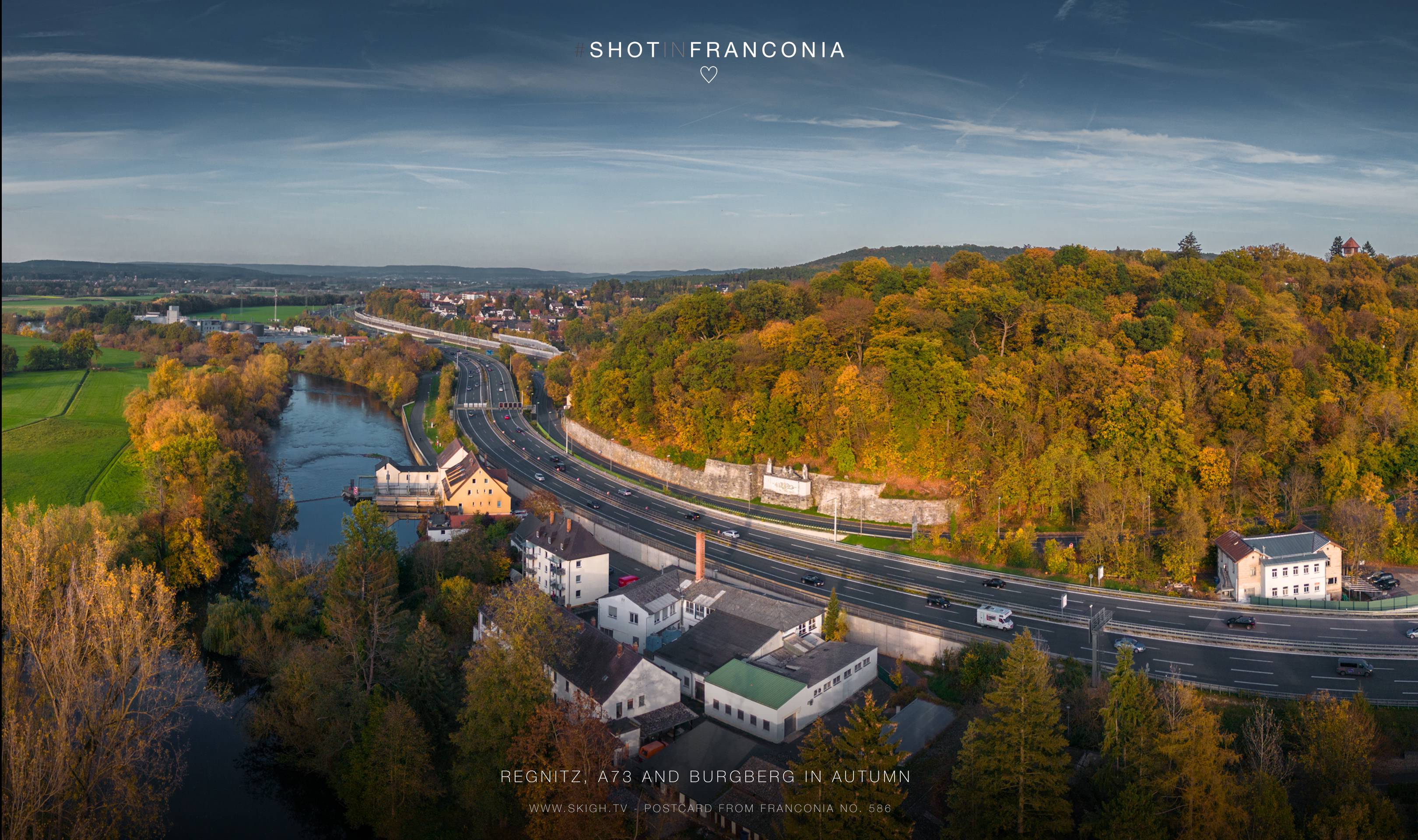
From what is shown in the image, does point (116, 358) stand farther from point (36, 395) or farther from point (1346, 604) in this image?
point (1346, 604)

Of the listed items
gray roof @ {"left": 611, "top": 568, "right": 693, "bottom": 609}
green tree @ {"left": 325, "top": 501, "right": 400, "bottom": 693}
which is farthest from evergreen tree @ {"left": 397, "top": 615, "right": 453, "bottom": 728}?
gray roof @ {"left": 611, "top": 568, "right": 693, "bottom": 609}

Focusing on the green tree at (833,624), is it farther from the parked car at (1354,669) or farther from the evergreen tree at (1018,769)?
the parked car at (1354,669)

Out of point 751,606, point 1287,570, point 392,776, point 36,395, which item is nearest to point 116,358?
point 36,395

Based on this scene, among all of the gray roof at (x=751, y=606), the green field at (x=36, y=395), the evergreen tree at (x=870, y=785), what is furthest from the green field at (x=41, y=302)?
the gray roof at (x=751, y=606)

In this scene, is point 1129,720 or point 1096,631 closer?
point 1129,720

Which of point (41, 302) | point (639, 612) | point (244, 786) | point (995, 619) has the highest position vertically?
point (41, 302)

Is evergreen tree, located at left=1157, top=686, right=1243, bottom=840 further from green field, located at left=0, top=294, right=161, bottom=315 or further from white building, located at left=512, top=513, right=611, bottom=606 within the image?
white building, located at left=512, top=513, right=611, bottom=606

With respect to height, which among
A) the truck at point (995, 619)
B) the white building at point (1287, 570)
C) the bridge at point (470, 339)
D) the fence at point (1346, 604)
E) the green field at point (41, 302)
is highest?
the green field at point (41, 302)

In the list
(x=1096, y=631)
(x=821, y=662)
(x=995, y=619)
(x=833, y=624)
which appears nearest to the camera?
(x=1096, y=631)
